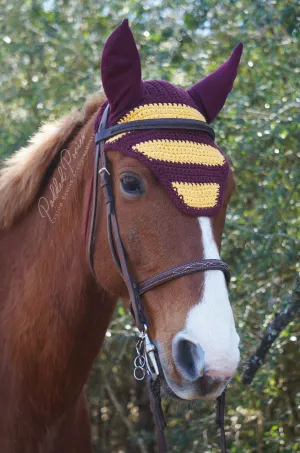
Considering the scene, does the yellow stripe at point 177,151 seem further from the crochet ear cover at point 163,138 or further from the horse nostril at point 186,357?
the horse nostril at point 186,357

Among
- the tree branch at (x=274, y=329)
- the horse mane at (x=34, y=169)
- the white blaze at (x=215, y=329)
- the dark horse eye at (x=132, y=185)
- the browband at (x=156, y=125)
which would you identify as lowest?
the tree branch at (x=274, y=329)

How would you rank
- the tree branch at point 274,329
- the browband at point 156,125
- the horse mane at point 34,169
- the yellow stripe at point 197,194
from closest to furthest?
the yellow stripe at point 197,194 < the browband at point 156,125 < the horse mane at point 34,169 < the tree branch at point 274,329

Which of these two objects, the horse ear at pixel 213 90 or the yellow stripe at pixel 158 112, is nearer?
the yellow stripe at pixel 158 112

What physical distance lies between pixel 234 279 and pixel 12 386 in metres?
1.85

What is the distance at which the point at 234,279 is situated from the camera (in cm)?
390

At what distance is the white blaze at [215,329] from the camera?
176cm

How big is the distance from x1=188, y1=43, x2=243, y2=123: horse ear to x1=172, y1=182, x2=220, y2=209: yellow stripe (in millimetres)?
459

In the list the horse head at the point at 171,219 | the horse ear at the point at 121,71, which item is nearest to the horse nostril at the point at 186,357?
the horse head at the point at 171,219

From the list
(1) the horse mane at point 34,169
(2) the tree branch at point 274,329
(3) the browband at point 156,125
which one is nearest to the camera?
(3) the browband at point 156,125

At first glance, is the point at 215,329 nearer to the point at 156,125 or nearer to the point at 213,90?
the point at 156,125

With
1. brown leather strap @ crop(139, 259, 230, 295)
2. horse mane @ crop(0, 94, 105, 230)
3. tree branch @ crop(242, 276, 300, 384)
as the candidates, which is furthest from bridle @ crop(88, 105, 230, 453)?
tree branch @ crop(242, 276, 300, 384)

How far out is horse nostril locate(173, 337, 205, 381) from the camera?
1821 millimetres

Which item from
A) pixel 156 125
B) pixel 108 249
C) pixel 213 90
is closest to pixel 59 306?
pixel 108 249

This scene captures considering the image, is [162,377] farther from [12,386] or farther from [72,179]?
[72,179]
